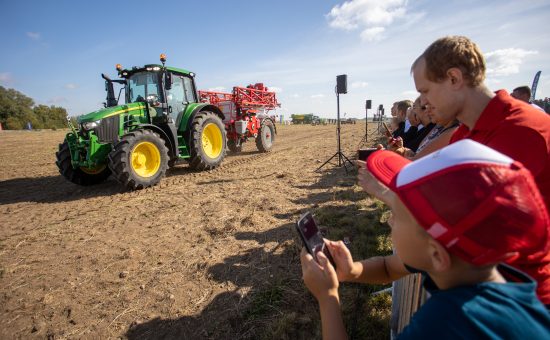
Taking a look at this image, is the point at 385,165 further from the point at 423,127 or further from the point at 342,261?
the point at 423,127

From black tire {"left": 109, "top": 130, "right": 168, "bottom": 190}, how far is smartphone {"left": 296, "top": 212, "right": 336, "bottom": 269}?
5.31m

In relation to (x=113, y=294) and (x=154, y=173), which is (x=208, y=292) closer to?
(x=113, y=294)

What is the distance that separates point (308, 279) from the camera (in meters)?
1.20

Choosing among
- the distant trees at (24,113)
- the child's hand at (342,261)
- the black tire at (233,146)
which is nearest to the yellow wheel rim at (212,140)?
the black tire at (233,146)

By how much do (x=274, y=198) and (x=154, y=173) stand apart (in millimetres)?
2852

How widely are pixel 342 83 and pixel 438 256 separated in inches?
282

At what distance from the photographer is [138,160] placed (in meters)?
6.35

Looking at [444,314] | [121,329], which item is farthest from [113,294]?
[444,314]

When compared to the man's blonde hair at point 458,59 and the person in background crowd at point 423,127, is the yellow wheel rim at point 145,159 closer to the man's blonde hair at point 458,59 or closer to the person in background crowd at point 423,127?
the person in background crowd at point 423,127

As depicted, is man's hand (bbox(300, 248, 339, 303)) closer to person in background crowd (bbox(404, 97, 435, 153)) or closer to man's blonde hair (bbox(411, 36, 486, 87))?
man's blonde hair (bbox(411, 36, 486, 87))

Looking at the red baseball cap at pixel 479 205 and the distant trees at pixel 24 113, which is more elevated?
the distant trees at pixel 24 113

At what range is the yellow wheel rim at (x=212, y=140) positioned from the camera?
339 inches

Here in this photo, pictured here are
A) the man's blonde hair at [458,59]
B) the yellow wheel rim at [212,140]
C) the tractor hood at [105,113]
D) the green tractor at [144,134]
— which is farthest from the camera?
the yellow wheel rim at [212,140]

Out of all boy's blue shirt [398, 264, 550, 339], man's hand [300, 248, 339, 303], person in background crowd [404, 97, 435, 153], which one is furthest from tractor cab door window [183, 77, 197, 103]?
boy's blue shirt [398, 264, 550, 339]
